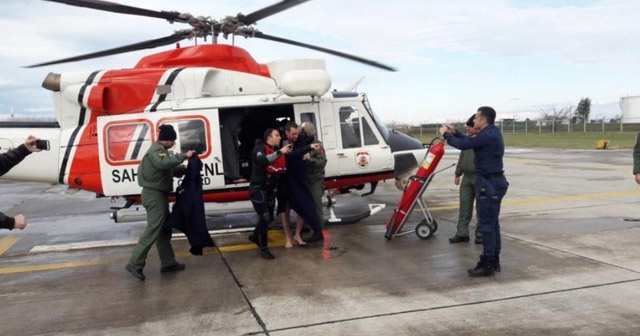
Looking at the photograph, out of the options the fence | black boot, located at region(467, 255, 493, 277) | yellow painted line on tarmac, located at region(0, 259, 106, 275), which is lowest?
black boot, located at region(467, 255, 493, 277)

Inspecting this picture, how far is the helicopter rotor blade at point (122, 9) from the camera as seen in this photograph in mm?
6820

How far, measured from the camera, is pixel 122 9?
7.29 metres

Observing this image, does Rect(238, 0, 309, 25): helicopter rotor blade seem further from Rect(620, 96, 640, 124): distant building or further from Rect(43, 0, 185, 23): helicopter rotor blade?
Rect(620, 96, 640, 124): distant building

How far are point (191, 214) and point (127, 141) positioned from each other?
2619 mm

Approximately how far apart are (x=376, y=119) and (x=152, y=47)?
4260 mm

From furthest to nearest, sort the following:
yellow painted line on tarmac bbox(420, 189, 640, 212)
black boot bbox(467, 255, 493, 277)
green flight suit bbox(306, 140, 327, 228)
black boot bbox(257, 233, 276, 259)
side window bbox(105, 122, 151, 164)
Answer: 1. yellow painted line on tarmac bbox(420, 189, 640, 212)
2. side window bbox(105, 122, 151, 164)
3. green flight suit bbox(306, 140, 327, 228)
4. black boot bbox(257, 233, 276, 259)
5. black boot bbox(467, 255, 493, 277)

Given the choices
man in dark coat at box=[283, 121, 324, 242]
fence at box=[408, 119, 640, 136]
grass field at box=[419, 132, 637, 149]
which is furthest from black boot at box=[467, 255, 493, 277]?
fence at box=[408, 119, 640, 136]

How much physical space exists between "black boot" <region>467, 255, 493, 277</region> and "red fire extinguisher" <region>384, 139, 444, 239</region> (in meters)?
1.82

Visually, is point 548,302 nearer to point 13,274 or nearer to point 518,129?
point 13,274

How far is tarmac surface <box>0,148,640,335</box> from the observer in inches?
167

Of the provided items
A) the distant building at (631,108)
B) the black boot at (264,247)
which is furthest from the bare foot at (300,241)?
the distant building at (631,108)

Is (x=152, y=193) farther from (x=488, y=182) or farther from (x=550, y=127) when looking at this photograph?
(x=550, y=127)

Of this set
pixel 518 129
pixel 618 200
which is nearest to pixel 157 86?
pixel 618 200

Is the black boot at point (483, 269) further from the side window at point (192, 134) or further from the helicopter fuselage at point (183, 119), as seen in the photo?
the side window at point (192, 134)
